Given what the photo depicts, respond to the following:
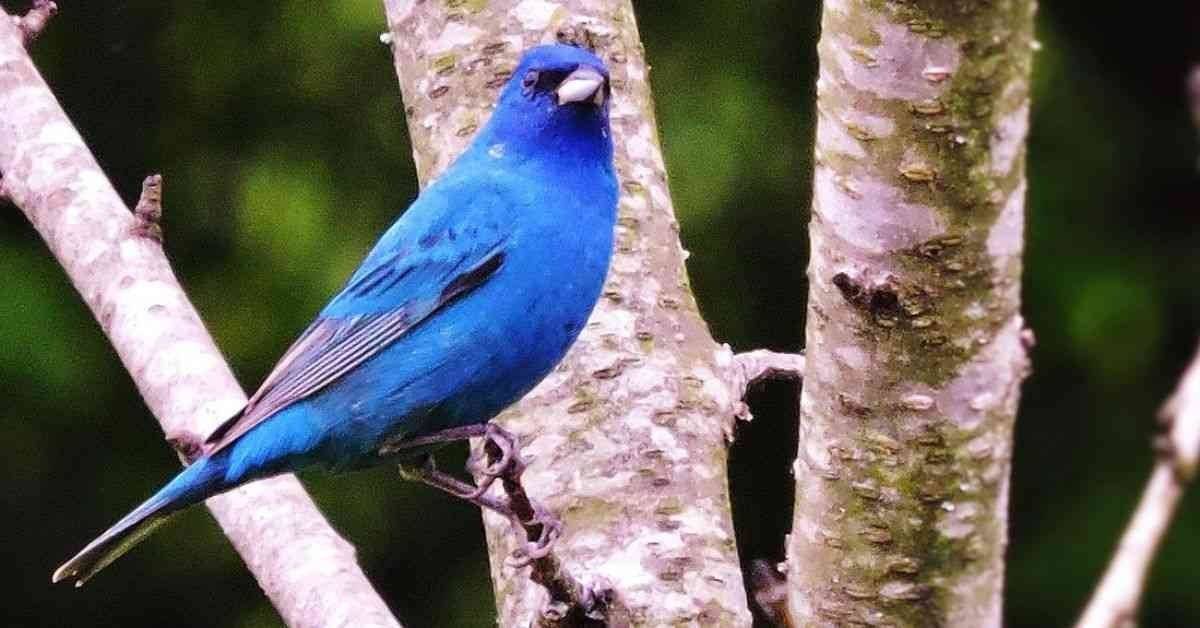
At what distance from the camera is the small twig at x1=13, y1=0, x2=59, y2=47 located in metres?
2.86

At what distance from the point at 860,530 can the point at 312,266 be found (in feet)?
7.92

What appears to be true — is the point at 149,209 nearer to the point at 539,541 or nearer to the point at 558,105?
the point at 558,105

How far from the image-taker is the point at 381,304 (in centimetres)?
253

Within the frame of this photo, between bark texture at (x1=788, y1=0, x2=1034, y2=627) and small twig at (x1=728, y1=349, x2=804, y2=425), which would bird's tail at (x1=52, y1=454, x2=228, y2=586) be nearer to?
small twig at (x1=728, y1=349, x2=804, y2=425)

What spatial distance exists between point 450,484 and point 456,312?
31 centimetres

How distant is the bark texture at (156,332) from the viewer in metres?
2.19

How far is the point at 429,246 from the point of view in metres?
2.56

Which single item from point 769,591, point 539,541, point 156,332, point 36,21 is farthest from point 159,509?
point 36,21

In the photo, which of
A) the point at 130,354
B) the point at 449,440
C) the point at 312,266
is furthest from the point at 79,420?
the point at 449,440

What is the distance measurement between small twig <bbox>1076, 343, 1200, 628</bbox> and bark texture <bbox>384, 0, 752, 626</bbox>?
1.34 meters

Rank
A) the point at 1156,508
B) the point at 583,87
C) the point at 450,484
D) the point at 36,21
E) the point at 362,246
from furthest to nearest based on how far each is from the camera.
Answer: the point at 362,246 < the point at 36,21 < the point at 583,87 < the point at 450,484 < the point at 1156,508

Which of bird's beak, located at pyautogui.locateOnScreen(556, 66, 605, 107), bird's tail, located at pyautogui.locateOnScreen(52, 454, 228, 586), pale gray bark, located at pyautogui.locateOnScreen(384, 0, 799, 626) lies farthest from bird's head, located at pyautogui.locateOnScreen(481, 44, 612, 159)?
bird's tail, located at pyautogui.locateOnScreen(52, 454, 228, 586)

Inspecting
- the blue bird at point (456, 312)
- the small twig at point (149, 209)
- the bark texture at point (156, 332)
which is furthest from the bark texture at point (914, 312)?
the small twig at point (149, 209)

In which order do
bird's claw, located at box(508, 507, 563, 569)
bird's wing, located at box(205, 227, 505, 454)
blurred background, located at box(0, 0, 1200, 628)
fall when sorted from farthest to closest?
blurred background, located at box(0, 0, 1200, 628)
bird's wing, located at box(205, 227, 505, 454)
bird's claw, located at box(508, 507, 563, 569)
